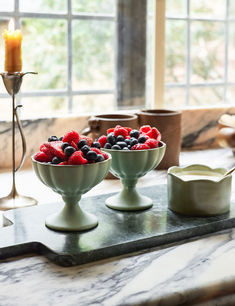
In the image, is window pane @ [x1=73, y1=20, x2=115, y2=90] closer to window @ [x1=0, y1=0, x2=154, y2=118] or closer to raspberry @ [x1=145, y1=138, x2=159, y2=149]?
window @ [x1=0, y1=0, x2=154, y2=118]

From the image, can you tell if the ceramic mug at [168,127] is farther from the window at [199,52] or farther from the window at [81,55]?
the window at [199,52]

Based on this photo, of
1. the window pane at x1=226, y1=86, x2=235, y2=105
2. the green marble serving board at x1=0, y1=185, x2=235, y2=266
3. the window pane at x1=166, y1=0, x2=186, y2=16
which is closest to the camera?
the green marble serving board at x1=0, y1=185, x2=235, y2=266

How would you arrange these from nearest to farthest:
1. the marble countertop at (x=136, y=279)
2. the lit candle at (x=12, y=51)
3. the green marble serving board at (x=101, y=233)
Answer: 1. the marble countertop at (x=136, y=279)
2. the green marble serving board at (x=101, y=233)
3. the lit candle at (x=12, y=51)

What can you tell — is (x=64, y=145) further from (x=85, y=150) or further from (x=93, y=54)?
(x=93, y=54)

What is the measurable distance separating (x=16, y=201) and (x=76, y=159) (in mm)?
394

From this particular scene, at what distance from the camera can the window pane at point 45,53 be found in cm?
180

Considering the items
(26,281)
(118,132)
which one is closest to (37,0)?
(118,132)

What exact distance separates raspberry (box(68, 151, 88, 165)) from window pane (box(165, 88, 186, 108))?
1.18 m

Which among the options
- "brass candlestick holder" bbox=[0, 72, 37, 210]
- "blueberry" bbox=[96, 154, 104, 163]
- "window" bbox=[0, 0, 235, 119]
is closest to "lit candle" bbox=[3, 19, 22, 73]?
"brass candlestick holder" bbox=[0, 72, 37, 210]

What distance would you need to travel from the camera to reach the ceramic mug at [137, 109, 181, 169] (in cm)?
161

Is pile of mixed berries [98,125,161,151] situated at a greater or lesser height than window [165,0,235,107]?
lesser

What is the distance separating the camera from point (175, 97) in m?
2.14

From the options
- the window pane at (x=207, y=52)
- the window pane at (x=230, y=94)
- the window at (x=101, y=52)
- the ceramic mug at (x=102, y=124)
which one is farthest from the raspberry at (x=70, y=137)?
the window pane at (x=230, y=94)

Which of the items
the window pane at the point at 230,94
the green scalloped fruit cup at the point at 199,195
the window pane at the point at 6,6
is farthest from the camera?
the window pane at the point at 230,94
